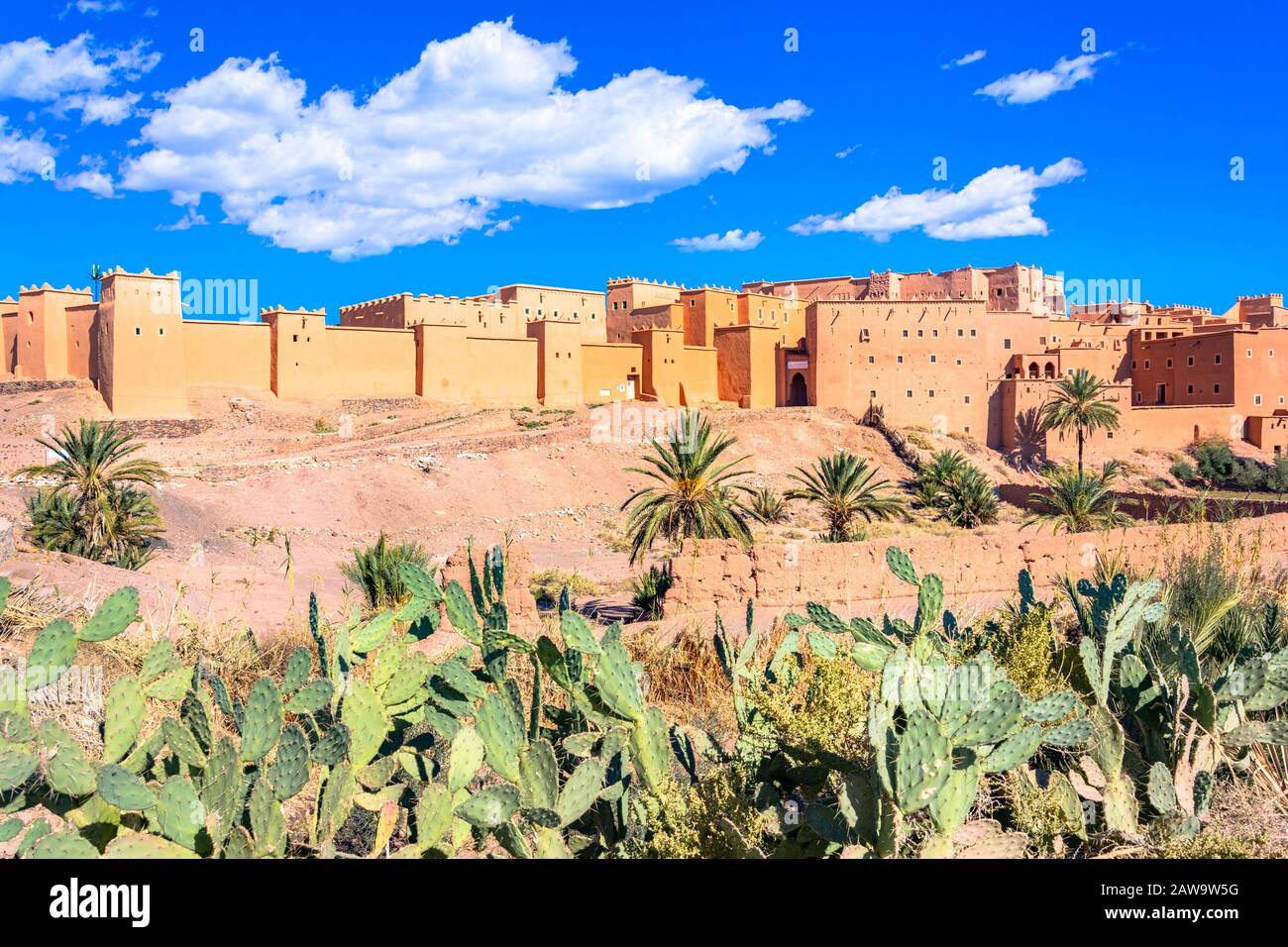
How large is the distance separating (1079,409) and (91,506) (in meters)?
30.6

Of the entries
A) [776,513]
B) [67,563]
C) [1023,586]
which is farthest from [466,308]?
[1023,586]

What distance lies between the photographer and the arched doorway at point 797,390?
39.9 m

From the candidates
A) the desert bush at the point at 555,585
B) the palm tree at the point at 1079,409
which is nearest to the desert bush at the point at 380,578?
the desert bush at the point at 555,585

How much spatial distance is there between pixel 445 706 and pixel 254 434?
30.0m

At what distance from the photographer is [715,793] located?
3.59 m

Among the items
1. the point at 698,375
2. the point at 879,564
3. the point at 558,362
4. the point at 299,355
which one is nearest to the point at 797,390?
the point at 698,375

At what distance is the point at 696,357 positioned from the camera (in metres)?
39.6

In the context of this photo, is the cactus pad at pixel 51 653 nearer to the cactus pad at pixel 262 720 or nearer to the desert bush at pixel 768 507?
the cactus pad at pixel 262 720

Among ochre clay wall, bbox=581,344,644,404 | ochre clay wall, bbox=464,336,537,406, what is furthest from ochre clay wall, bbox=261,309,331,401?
ochre clay wall, bbox=581,344,644,404

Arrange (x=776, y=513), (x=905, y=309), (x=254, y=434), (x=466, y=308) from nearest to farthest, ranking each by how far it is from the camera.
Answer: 1. (x=776, y=513)
2. (x=254, y=434)
3. (x=905, y=309)
4. (x=466, y=308)

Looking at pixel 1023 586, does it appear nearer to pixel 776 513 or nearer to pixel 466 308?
pixel 776 513

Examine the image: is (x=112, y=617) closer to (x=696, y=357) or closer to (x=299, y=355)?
(x=299, y=355)

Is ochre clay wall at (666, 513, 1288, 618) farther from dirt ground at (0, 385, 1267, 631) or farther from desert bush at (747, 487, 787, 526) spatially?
desert bush at (747, 487, 787, 526)
